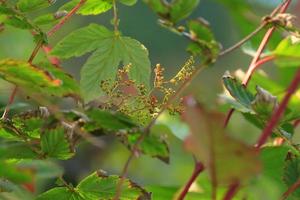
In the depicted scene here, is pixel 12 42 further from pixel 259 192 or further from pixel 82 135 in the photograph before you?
pixel 82 135

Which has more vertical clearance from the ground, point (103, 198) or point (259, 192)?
point (103, 198)

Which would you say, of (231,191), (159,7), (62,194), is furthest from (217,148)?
(62,194)

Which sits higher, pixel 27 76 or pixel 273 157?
pixel 27 76

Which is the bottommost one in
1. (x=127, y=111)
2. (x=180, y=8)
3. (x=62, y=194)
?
(x=62, y=194)

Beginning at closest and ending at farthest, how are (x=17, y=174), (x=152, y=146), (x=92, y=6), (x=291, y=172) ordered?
(x=17, y=174), (x=152, y=146), (x=291, y=172), (x=92, y=6)

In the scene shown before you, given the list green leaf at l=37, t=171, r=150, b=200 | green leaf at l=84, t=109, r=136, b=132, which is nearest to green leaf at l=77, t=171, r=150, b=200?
green leaf at l=37, t=171, r=150, b=200

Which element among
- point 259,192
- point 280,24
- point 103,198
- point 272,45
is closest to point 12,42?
point 272,45

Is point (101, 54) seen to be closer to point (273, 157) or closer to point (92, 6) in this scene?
point (92, 6)
